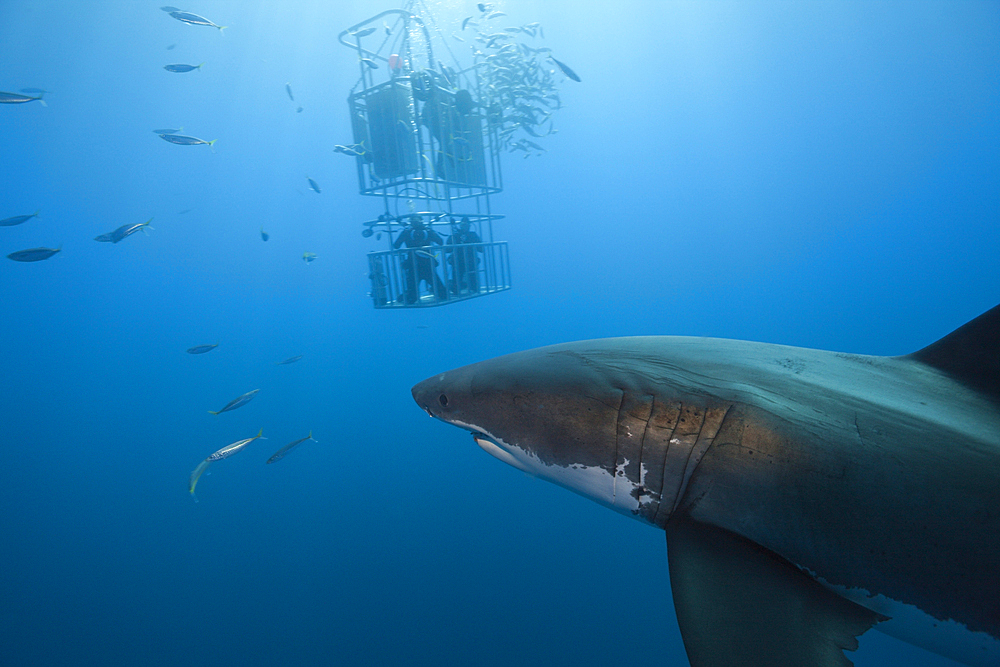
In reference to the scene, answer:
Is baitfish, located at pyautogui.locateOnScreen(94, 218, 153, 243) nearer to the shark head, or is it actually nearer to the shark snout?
the shark snout

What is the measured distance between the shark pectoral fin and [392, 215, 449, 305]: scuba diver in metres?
3.95

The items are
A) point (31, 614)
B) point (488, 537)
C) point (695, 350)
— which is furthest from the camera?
point (31, 614)

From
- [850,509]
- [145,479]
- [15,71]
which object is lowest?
[145,479]

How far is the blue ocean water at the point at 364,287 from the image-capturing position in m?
5.27

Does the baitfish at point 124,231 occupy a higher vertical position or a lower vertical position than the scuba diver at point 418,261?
higher

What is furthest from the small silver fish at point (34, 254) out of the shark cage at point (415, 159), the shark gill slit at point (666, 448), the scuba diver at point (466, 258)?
the shark gill slit at point (666, 448)

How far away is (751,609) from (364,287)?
2657 inches

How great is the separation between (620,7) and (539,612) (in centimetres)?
4009

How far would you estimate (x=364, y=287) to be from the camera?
63969 millimetres

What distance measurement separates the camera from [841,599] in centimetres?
88

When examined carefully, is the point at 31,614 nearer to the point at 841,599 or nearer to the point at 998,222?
the point at 841,599

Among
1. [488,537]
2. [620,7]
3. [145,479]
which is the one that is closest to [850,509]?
[488,537]

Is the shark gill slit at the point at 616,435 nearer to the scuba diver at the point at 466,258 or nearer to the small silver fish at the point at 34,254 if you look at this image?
the scuba diver at the point at 466,258

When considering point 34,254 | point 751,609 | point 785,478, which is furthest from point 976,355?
point 34,254
